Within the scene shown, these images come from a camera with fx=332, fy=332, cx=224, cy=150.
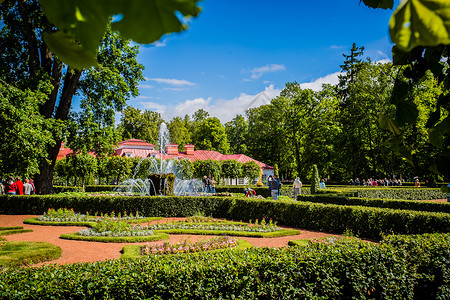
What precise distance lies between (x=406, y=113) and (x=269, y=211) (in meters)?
13.5

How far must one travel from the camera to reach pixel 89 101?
1858cm

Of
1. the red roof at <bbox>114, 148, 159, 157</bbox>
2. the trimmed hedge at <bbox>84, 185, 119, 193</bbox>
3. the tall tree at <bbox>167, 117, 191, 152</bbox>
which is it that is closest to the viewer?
the trimmed hedge at <bbox>84, 185, 119, 193</bbox>

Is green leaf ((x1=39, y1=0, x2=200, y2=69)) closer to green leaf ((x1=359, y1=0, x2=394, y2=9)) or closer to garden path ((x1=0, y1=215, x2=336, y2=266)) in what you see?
green leaf ((x1=359, y1=0, x2=394, y2=9))

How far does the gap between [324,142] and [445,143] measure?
39.5 m

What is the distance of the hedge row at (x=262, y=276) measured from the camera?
4.30m

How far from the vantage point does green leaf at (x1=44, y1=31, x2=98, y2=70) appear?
50 centimetres

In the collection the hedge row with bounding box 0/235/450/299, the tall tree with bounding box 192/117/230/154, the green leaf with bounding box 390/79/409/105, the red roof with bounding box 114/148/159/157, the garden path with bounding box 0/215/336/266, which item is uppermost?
the tall tree with bounding box 192/117/230/154

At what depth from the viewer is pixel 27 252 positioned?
319 inches

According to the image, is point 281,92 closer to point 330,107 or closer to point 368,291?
point 330,107

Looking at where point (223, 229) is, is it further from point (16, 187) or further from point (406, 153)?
point (16, 187)

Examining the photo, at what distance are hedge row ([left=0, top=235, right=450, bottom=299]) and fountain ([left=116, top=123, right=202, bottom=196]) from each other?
44.1 ft

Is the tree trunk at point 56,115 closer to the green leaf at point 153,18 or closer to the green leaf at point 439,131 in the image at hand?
the green leaf at point 439,131

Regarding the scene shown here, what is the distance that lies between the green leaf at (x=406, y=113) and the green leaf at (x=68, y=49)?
1052 millimetres

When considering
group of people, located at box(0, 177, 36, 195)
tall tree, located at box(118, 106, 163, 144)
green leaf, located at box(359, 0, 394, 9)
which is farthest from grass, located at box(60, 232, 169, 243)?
tall tree, located at box(118, 106, 163, 144)
